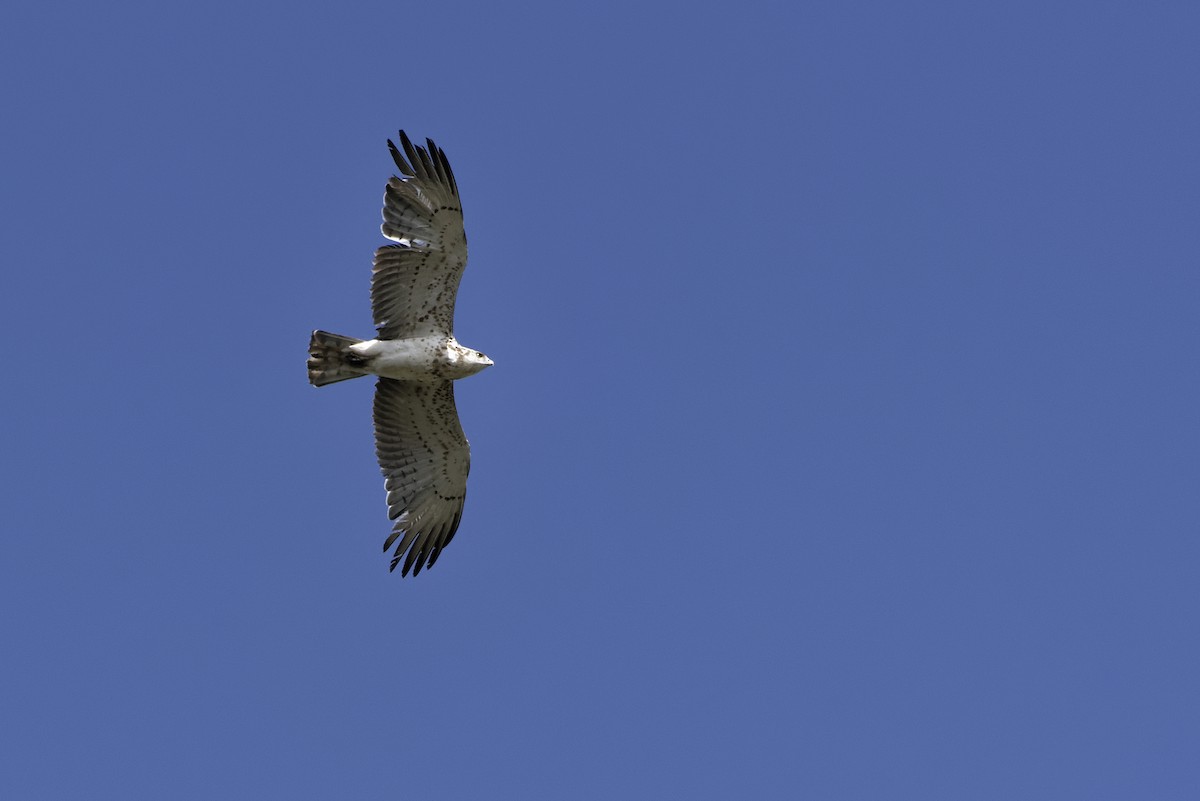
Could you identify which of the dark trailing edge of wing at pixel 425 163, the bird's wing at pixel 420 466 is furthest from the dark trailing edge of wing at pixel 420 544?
the dark trailing edge of wing at pixel 425 163

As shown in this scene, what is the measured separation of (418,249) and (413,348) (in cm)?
A: 124

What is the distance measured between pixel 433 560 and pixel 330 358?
10.7 ft

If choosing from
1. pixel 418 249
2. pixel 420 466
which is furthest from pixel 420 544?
pixel 418 249

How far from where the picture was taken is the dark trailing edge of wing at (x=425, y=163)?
20.3m

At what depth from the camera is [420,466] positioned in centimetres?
2200

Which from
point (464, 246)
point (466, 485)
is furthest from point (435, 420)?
point (464, 246)

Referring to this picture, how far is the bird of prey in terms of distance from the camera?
2031cm

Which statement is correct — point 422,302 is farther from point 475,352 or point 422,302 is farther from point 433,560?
point 433,560

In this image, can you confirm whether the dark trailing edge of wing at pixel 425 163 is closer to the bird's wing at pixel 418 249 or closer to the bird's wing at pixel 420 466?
the bird's wing at pixel 418 249

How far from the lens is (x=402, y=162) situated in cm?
2033

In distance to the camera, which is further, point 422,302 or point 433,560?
point 433,560

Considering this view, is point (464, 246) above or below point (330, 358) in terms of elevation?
above

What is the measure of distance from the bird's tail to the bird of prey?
0.5 inches

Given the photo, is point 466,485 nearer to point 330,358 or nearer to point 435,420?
point 435,420
